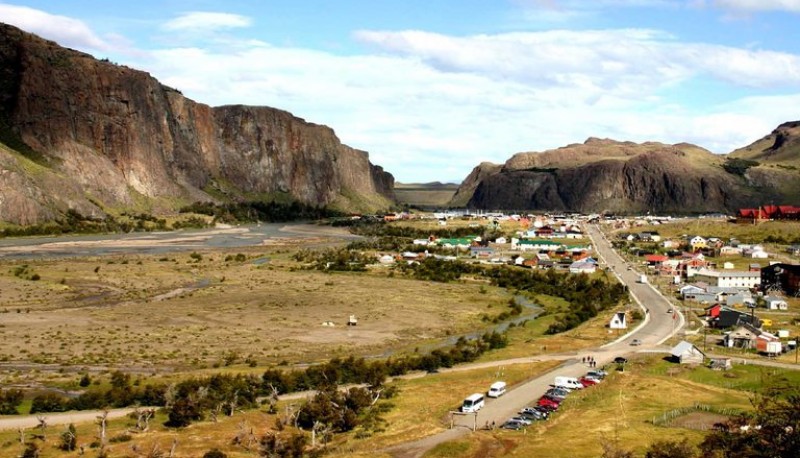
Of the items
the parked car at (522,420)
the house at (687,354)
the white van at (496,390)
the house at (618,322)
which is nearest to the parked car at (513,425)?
the parked car at (522,420)

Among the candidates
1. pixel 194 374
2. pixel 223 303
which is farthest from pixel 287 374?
pixel 223 303

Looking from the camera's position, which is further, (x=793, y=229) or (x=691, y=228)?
(x=691, y=228)

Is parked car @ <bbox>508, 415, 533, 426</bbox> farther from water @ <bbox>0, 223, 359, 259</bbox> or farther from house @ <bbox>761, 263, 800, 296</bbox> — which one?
water @ <bbox>0, 223, 359, 259</bbox>

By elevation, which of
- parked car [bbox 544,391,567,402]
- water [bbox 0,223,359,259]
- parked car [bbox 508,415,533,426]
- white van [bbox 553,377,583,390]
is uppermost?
water [bbox 0,223,359,259]

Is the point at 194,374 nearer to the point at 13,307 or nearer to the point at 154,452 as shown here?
the point at 154,452

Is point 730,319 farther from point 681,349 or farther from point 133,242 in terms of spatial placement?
point 133,242

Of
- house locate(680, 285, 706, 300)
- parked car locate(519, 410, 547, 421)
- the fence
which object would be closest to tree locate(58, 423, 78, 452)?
parked car locate(519, 410, 547, 421)

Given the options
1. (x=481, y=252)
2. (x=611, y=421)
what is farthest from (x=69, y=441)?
(x=481, y=252)
